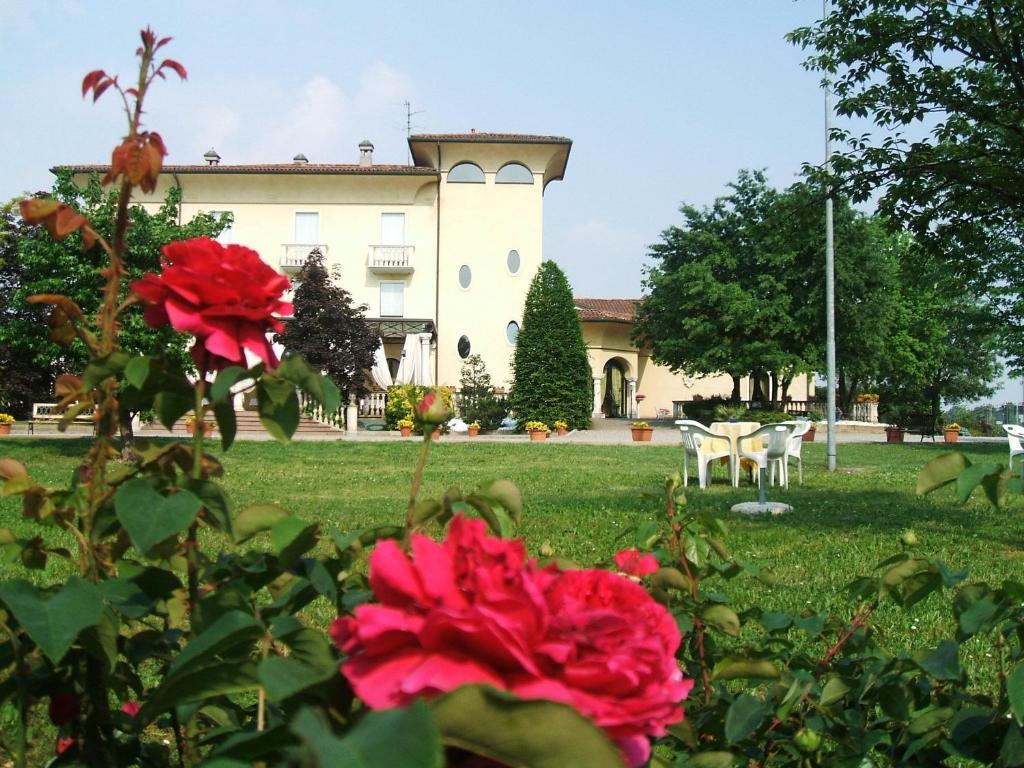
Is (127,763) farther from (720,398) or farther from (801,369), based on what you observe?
(720,398)

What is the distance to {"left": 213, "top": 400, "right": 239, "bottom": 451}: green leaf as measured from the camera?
101 cm

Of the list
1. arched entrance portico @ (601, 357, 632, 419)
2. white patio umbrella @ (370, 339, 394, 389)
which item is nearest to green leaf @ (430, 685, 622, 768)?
white patio umbrella @ (370, 339, 394, 389)

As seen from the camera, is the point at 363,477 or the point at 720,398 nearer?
the point at 363,477

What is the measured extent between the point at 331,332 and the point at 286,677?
29.6 metres

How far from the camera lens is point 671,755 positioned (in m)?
1.44

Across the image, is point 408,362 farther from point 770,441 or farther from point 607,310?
point 770,441

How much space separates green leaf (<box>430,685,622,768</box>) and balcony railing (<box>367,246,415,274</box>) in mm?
35147

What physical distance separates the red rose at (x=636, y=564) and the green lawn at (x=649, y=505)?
206 millimetres

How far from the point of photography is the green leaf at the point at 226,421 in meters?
1.01

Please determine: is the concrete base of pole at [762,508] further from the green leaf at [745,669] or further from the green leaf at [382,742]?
the green leaf at [382,742]

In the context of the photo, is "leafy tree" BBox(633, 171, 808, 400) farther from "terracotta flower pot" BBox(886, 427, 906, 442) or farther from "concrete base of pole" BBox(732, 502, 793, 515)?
"concrete base of pole" BBox(732, 502, 793, 515)

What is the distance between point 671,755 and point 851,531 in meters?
7.42

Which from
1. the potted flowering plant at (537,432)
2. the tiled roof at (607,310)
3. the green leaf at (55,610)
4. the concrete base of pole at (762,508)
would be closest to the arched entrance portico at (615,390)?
the tiled roof at (607,310)

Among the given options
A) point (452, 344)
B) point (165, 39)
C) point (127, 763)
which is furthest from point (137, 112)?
point (452, 344)
